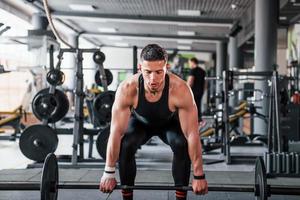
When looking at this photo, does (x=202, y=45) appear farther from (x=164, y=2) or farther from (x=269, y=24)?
(x=269, y=24)

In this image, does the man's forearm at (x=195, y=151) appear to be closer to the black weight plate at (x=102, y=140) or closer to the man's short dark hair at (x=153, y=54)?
the man's short dark hair at (x=153, y=54)

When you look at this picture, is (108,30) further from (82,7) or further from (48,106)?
(48,106)

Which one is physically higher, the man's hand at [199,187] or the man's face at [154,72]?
the man's face at [154,72]

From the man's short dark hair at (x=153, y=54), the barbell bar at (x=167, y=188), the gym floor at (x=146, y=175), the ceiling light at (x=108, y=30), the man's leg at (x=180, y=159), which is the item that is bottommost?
the gym floor at (x=146, y=175)

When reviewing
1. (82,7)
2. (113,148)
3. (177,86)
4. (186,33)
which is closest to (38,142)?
(113,148)

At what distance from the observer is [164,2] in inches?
305

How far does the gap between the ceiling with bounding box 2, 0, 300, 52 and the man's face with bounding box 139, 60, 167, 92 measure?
5.01 meters

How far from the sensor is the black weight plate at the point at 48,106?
4.30 metres

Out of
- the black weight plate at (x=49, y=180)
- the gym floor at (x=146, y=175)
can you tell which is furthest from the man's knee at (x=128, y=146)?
the gym floor at (x=146, y=175)

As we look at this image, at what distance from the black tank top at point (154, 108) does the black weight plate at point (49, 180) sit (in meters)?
0.52

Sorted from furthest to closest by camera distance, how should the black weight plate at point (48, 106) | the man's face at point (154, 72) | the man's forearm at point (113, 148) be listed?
the black weight plate at point (48, 106) < the man's forearm at point (113, 148) < the man's face at point (154, 72)

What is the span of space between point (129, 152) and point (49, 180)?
45 cm

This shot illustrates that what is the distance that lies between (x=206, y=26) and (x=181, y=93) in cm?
829

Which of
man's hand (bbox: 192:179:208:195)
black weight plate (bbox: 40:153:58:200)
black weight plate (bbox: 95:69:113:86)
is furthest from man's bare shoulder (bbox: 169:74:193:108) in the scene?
black weight plate (bbox: 95:69:113:86)
